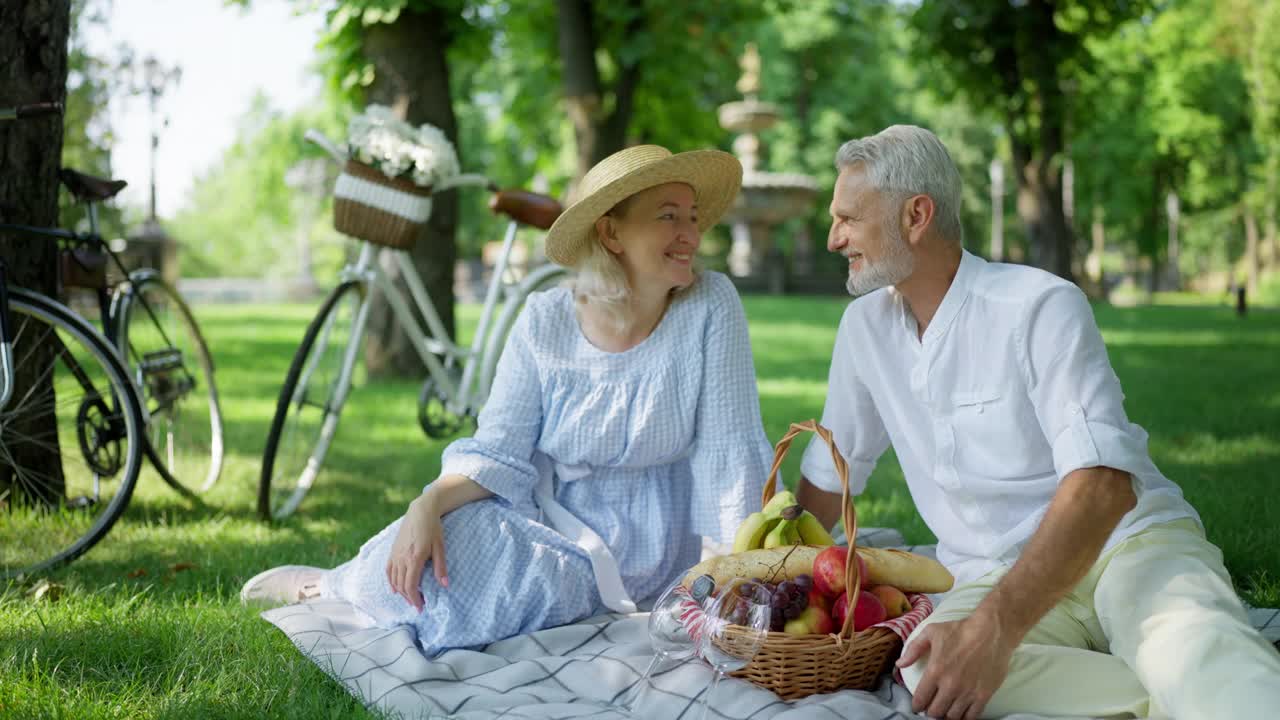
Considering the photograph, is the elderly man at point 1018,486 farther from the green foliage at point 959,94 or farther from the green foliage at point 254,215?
the green foliage at point 254,215

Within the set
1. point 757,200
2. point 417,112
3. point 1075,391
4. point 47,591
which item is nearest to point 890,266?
point 1075,391

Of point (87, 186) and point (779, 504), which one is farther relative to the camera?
point (87, 186)

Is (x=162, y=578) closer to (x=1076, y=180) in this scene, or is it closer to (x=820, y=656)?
(x=820, y=656)

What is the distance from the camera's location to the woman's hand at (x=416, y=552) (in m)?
3.55

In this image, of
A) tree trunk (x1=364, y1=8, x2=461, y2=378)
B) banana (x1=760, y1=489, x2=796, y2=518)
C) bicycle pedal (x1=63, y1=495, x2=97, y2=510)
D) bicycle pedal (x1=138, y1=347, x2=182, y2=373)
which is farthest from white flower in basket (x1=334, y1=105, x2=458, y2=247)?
tree trunk (x1=364, y1=8, x2=461, y2=378)

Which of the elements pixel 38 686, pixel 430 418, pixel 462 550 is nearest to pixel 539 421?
pixel 462 550

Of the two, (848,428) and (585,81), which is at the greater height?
(585,81)

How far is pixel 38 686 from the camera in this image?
307 centimetres

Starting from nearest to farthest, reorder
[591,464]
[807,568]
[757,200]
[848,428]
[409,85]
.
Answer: [807,568]
[848,428]
[591,464]
[409,85]
[757,200]

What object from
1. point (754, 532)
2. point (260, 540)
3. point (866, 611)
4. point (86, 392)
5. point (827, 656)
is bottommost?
point (260, 540)

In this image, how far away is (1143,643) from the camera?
2.74 m

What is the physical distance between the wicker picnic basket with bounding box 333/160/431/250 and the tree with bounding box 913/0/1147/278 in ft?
40.8

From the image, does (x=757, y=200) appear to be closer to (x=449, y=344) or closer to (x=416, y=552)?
(x=449, y=344)

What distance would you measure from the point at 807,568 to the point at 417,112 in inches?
332
